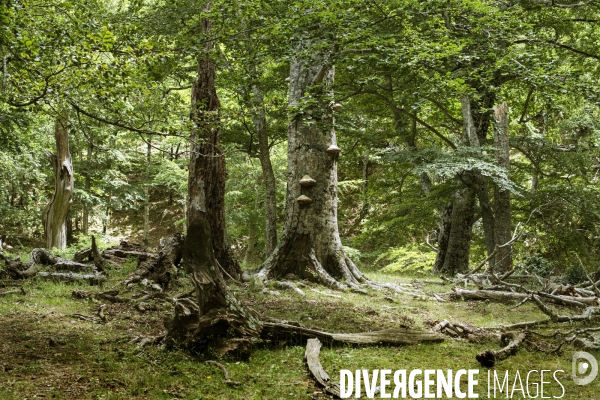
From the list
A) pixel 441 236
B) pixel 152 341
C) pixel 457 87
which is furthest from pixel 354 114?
pixel 152 341

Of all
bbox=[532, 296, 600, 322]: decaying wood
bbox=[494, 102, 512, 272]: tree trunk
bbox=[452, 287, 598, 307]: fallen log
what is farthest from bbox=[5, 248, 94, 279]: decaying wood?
bbox=[494, 102, 512, 272]: tree trunk

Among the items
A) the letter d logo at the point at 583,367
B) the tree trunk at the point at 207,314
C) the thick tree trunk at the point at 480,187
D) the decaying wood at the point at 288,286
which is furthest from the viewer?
the thick tree trunk at the point at 480,187

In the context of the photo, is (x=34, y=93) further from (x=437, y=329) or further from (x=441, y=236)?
(x=441, y=236)

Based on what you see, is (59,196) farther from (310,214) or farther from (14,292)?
(310,214)

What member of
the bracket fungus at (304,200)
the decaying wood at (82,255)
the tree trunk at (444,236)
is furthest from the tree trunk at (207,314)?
the tree trunk at (444,236)

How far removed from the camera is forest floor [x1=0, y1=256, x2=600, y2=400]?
13.6 feet

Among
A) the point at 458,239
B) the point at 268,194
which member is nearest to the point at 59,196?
the point at 268,194

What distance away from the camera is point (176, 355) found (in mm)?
4945

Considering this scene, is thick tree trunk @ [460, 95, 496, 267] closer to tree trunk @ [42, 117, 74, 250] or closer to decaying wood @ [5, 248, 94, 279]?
decaying wood @ [5, 248, 94, 279]

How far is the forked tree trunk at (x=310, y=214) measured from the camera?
9.98m

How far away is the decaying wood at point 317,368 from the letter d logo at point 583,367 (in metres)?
2.53

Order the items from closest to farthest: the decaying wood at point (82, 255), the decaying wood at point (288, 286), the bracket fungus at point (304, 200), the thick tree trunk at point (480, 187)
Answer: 1. the decaying wood at point (288, 286)
2. the bracket fungus at point (304, 200)
3. the decaying wood at point (82, 255)
4. the thick tree trunk at point (480, 187)

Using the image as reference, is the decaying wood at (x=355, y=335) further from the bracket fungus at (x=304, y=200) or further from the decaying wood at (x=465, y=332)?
the bracket fungus at (x=304, y=200)

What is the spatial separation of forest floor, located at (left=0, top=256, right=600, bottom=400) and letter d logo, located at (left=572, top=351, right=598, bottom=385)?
0.09m
